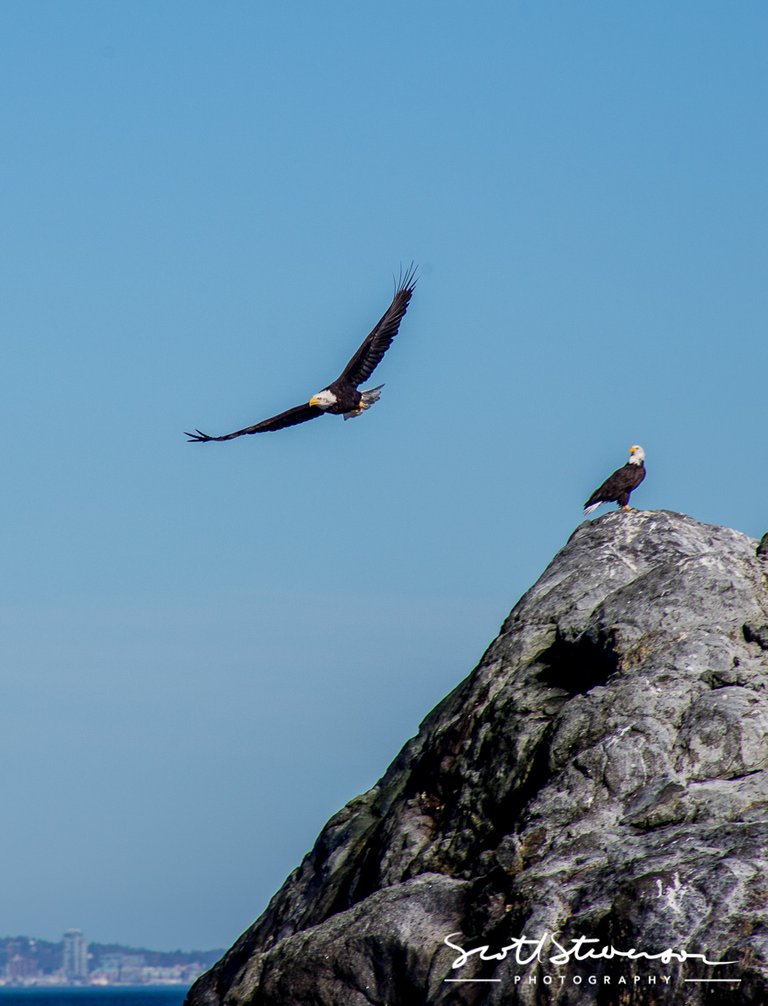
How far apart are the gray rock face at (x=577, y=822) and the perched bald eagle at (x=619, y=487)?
2178mm

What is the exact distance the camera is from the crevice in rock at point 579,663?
784 inches

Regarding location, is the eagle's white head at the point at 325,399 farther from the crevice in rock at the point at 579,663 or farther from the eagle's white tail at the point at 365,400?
the crevice in rock at the point at 579,663

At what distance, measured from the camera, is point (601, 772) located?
58.8 feet

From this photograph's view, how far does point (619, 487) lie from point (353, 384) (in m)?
8.26

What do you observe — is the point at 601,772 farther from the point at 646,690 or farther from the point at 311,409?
the point at 311,409

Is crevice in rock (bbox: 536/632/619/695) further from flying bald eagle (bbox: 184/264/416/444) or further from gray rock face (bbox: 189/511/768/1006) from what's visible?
flying bald eagle (bbox: 184/264/416/444)

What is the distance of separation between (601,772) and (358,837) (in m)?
4.96

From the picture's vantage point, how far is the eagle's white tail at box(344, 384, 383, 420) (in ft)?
106

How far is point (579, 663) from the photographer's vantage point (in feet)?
67.5

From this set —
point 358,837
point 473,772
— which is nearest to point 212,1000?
point 358,837

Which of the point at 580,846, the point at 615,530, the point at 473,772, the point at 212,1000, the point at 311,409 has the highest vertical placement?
the point at 311,409
